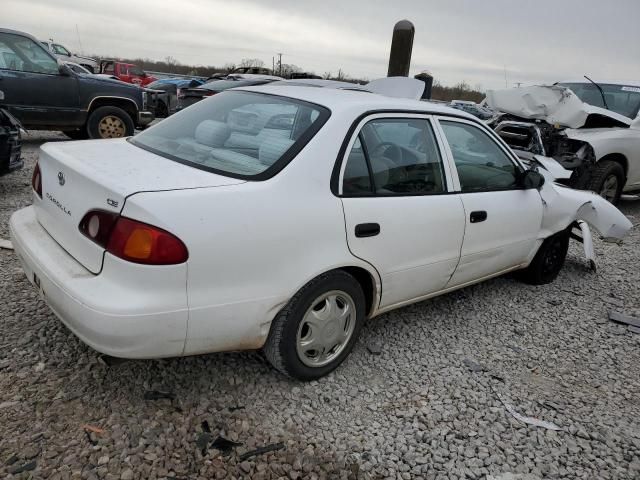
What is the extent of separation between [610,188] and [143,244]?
→ 764cm

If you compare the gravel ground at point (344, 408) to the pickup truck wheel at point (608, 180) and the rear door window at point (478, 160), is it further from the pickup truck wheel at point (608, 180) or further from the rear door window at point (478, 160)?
the pickup truck wheel at point (608, 180)

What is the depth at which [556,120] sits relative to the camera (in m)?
7.21

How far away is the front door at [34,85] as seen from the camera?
772 centimetres

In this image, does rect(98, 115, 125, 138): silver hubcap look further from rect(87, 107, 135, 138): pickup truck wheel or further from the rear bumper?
the rear bumper

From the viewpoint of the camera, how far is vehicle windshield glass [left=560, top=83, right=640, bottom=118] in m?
7.84

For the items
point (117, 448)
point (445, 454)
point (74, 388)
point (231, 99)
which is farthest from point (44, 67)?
point (445, 454)

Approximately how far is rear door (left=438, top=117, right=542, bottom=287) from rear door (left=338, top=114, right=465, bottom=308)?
0.14 meters

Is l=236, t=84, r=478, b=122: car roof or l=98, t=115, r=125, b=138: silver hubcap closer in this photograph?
l=236, t=84, r=478, b=122: car roof

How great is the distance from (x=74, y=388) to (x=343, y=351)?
1433mm

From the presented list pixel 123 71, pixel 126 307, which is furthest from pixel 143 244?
pixel 123 71

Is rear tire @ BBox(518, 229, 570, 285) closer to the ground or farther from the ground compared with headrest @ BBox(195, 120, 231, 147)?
closer to the ground

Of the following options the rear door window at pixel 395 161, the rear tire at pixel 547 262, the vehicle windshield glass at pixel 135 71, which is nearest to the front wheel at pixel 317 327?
the rear door window at pixel 395 161

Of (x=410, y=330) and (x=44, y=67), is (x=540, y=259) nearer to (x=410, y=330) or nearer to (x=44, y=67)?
(x=410, y=330)

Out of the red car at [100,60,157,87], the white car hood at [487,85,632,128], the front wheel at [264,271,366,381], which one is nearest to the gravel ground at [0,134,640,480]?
the front wheel at [264,271,366,381]
